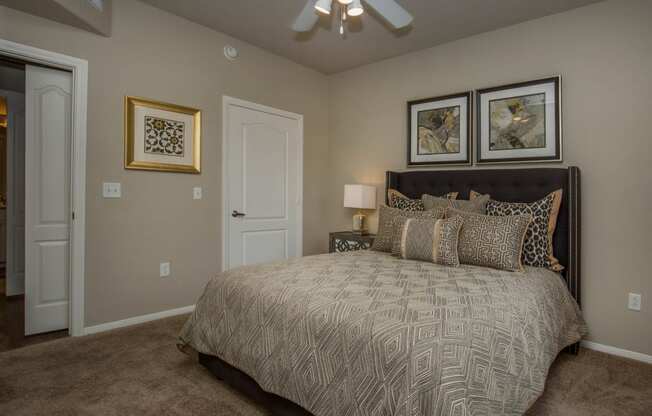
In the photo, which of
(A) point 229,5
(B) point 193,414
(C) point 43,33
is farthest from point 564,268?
(C) point 43,33

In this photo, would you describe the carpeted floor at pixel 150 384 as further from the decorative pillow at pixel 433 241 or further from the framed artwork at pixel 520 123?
the framed artwork at pixel 520 123

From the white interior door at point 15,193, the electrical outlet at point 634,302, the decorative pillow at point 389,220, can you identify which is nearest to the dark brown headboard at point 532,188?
the electrical outlet at point 634,302

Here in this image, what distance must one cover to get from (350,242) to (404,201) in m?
0.77

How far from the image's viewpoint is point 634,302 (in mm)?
2656

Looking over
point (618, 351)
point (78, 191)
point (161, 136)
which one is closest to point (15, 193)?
point (78, 191)

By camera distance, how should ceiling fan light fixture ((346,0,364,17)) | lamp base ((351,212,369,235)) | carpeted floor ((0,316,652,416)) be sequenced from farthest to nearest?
lamp base ((351,212,369,235)) → ceiling fan light fixture ((346,0,364,17)) → carpeted floor ((0,316,652,416))

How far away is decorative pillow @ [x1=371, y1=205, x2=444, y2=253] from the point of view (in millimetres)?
2850

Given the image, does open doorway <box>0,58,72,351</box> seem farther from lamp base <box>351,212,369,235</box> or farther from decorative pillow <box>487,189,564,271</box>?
decorative pillow <box>487,189,564,271</box>

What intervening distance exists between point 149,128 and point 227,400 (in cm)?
224

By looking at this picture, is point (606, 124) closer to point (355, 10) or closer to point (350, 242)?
point (355, 10)

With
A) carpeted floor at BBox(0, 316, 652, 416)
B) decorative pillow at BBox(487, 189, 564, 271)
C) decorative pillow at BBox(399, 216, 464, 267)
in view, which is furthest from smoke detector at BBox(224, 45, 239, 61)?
decorative pillow at BBox(487, 189, 564, 271)

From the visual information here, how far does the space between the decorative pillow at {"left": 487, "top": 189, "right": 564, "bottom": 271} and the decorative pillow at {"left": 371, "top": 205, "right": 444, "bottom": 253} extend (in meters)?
0.55

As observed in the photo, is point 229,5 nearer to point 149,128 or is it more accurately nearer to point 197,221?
point 149,128

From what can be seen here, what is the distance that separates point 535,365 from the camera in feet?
5.33
